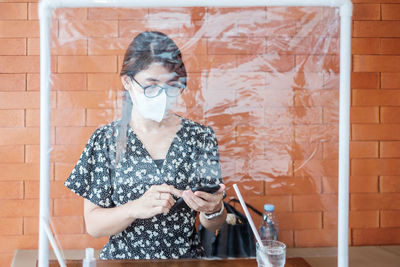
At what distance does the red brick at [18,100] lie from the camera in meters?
1.95

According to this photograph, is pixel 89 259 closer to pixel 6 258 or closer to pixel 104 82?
pixel 104 82

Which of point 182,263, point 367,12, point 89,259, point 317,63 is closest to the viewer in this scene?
point 89,259

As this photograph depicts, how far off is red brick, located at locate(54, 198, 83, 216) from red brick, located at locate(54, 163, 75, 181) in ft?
0.27

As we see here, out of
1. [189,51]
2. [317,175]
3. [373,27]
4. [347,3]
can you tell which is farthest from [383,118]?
[189,51]

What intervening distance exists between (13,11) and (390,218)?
2.25 m

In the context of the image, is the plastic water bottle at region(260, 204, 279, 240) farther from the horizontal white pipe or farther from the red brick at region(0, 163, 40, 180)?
the red brick at region(0, 163, 40, 180)

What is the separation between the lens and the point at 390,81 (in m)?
2.11

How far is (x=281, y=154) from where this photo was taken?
1486mm

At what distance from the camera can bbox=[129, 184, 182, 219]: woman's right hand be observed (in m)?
1.31

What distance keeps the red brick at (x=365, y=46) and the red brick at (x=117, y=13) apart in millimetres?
1258

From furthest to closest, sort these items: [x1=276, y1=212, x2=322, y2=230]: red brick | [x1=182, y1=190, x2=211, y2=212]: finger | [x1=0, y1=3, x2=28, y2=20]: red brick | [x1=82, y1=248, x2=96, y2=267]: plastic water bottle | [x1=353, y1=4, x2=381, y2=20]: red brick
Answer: [x1=353, y1=4, x2=381, y2=20]: red brick, [x1=0, y1=3, x2=28, y2=20]: red brick, [x1=276, y1=212, x2=322, y2=230]: red brick, [x1=182, y1=190, x2=211, y2=212]: finger, [x1=82, y1=248, x2=96, y2=267]: plastic water bottle

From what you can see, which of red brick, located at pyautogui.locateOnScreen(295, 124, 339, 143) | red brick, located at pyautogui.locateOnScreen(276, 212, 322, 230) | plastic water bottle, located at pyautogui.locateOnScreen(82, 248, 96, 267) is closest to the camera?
plastic water bottle, located at pyautogui.locateOnScreen(82, 248, 96, 267)

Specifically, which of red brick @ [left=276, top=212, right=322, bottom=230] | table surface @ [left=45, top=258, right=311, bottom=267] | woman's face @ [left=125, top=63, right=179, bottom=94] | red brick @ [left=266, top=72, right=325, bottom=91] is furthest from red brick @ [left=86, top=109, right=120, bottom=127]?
red brick @ [left=276, top=212, right=322, bottom=230]

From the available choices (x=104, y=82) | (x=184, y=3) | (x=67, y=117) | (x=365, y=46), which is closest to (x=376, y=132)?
(x=365, y=46)
